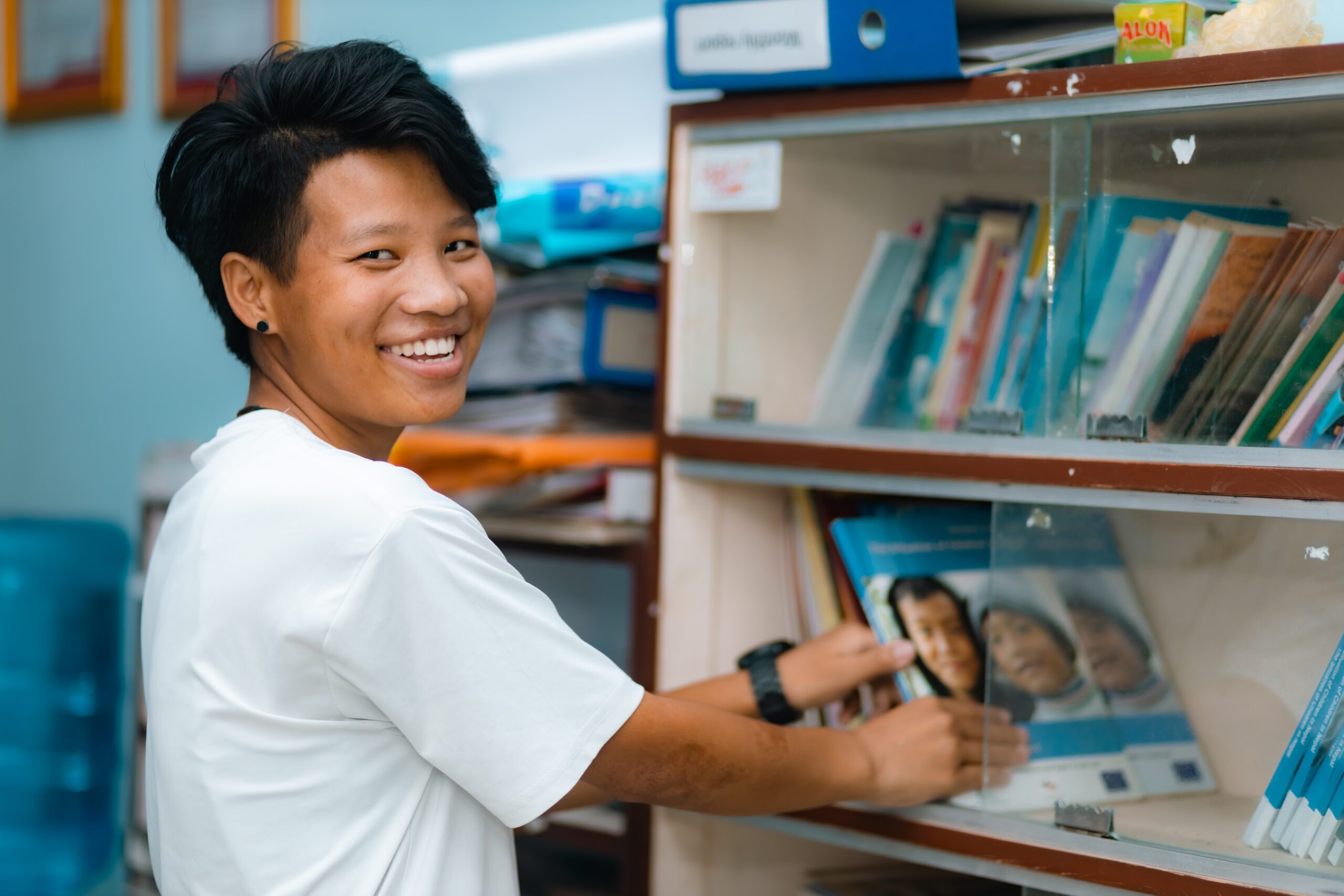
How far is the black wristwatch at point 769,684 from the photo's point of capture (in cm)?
136

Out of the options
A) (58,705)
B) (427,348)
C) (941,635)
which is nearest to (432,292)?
(427,348)

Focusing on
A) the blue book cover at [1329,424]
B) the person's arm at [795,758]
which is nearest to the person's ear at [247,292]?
the person's arm at [795,758]

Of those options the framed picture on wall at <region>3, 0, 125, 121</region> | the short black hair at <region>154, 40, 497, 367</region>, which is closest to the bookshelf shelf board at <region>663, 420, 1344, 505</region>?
the short black hair at <region>154, 40, 497, 367</region>

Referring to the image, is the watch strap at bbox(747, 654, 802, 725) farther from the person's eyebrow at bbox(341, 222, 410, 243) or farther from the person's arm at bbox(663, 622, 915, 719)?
the person's eyebrow at bbox(341, 222, 410, 243)

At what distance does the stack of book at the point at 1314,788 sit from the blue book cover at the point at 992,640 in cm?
17

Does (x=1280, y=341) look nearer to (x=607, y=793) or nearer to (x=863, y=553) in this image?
(x=863, y=553)

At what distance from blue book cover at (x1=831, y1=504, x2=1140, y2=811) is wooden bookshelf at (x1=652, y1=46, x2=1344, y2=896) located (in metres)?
0.05

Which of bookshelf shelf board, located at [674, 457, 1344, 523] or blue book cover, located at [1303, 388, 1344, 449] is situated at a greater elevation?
blue book cover, located at [1303, 388, 1344, 449]

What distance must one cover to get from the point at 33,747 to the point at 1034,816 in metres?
2.05

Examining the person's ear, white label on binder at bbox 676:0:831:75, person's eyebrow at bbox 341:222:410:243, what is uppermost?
white label on binder at bbox 676:0:831:75

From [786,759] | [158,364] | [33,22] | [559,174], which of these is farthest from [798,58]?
[33,22]

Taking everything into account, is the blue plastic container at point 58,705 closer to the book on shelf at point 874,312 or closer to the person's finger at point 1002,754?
the book on shelf at point 874,312

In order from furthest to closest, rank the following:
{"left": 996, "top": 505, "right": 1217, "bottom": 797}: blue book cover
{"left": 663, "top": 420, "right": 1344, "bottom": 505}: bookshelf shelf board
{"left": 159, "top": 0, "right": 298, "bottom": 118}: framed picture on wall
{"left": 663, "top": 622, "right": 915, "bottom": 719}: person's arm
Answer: {"left": 159, "top": 0, "right": 298, "bottom": 118}: framed picture on wall
{"left": 663, "top": 622, "right": 915, "bottom": 719}: person's arm
{"left": 996, "top": 505, "right": 1217, "bottom": 797}: blue book cover
{"left": 663, "top": 420, "right": 1344, "bottom": 505}: bookshelf shelf board

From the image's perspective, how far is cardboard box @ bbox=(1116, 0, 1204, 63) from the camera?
114 centimetres
